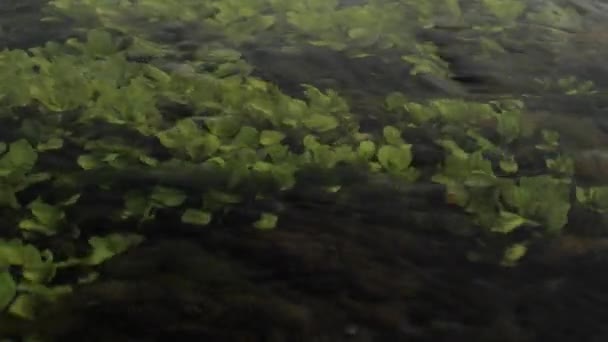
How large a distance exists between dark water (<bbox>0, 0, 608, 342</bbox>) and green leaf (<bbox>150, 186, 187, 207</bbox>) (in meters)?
0.02

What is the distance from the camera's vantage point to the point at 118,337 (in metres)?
4.48

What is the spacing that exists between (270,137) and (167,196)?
1.16 m

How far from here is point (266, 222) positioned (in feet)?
18.3

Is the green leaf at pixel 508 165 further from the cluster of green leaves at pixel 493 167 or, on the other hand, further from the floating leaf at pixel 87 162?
the floating leaf at pixel 87 162

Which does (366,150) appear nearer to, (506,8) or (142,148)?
(142,148)

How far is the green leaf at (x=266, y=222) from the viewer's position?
5.54m

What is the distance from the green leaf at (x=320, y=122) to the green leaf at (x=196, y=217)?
5.12 ft

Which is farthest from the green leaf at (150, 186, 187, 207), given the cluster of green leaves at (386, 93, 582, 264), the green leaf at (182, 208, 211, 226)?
the cluster of green leaves at (386, 93, 582, 264)

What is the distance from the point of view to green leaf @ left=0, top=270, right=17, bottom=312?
179 inches

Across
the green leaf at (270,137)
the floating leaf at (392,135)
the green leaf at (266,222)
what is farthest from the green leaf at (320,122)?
the green leaf at (266,222)

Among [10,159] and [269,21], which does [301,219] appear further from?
[269,21]

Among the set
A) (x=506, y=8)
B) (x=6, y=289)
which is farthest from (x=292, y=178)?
(x=506, y=8)

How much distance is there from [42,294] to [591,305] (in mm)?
3501

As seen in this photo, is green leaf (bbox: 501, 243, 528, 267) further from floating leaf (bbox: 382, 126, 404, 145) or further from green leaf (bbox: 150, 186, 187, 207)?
green leaf (bbox: 150, 186, 187, 207)
